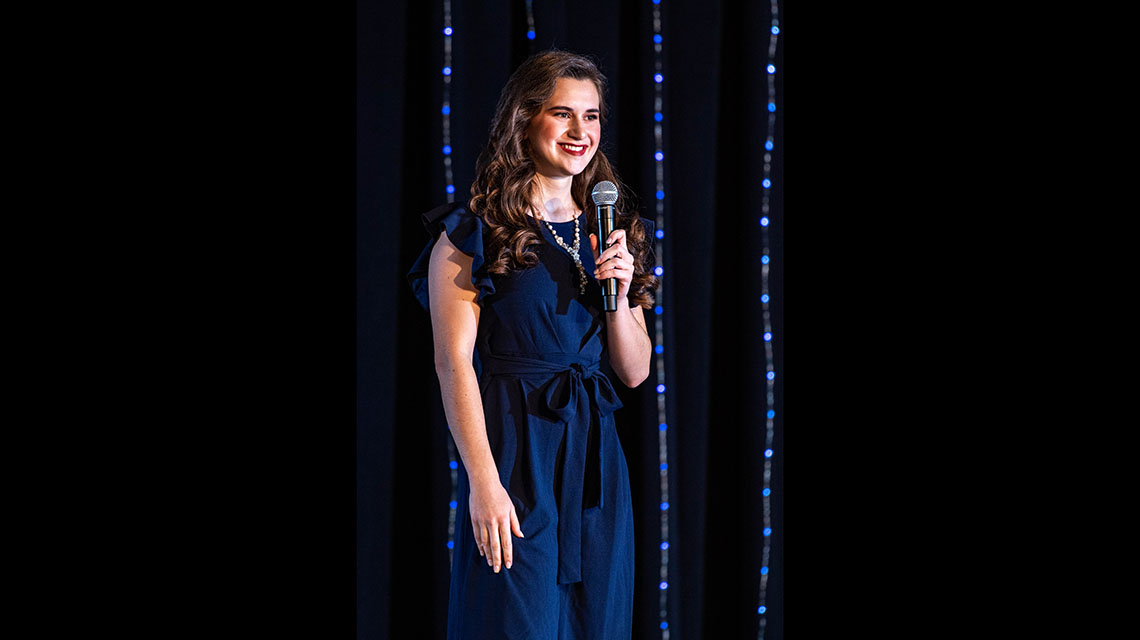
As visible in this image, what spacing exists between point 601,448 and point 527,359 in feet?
0.79

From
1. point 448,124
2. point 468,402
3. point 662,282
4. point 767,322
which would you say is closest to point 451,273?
point 468,402

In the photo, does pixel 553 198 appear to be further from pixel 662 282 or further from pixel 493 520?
pixel 493 520

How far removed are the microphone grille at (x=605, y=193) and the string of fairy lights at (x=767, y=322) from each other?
713mm

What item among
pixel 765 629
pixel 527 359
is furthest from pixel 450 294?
pixel 765 629

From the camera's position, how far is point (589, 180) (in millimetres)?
2125

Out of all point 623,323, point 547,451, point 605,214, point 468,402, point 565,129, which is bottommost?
point 547,451

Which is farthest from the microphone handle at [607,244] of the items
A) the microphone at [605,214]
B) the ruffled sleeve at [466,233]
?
the ruffled sleeve at [466,233]

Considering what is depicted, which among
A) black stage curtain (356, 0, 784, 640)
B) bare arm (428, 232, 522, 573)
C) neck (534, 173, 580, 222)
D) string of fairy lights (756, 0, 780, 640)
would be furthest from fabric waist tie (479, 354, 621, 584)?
string of fairy lights (756, 0, 780, 640)

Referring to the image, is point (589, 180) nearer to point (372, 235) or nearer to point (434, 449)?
point (372, 235)

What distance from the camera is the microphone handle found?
1896 mm

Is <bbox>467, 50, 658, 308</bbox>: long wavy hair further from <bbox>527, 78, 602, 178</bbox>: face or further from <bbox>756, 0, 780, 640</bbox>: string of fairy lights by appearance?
<bbox>756, 0, 780, 640</bbox>: string of fairy lights

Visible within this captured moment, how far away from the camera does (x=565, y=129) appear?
199 centimetres

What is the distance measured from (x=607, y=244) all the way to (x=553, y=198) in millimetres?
211

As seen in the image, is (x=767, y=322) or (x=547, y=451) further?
(x=767, y=322)
